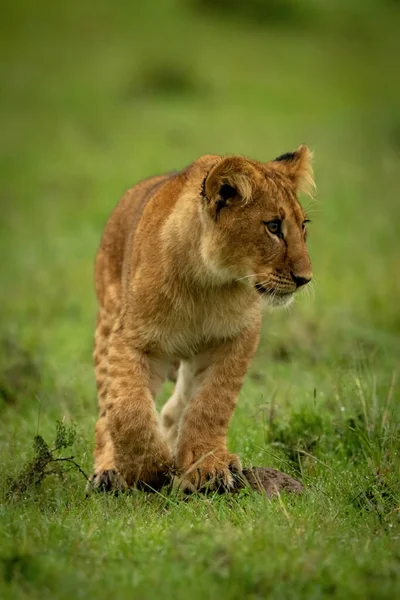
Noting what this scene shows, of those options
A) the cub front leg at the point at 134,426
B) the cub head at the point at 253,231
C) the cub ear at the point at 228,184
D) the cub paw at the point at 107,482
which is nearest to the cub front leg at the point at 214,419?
the cub front leg at the point at 134,426

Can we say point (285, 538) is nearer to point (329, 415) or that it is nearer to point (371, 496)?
point (371, 496)

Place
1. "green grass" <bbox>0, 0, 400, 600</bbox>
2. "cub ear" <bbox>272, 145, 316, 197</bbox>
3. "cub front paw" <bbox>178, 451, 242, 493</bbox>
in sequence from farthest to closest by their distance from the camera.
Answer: "cub ear" <bbox>272, 145, 316, 197</bbox>, "cub front paw" <bbox>178, 451, 242, 493</bbox>, "green grass" <bbox>0, 0, 400, 600</bbox>

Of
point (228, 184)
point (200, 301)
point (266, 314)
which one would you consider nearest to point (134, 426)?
point (200, 301)

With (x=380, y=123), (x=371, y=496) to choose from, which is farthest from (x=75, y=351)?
(x=380, y=123)

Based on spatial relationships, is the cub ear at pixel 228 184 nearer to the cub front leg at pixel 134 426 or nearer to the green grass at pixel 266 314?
the cub front leg at pixel 134 426

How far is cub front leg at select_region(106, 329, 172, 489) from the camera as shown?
4723mm

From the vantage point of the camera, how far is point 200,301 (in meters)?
4.84

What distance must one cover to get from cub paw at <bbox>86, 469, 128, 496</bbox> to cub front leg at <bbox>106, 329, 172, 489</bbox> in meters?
0.04

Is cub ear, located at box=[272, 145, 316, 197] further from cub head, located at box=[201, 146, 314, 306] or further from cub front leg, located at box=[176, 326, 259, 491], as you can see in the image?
cub front leg, located at box=[176, 326, 259, 491]

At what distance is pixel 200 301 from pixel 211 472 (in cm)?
74

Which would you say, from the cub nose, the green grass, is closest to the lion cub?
the cub nose

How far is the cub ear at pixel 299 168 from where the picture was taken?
16.5ft

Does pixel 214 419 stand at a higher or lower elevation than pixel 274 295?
lower

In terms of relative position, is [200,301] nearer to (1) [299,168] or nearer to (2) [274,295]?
(2) [274,295]
